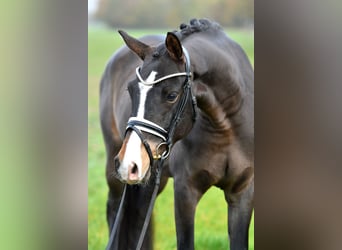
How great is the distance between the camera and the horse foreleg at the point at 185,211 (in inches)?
111

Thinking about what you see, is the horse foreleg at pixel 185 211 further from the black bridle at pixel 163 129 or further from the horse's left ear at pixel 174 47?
the horse's left ear at pixel 174 47

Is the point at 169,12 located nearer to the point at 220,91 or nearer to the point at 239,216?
the point at 220,91

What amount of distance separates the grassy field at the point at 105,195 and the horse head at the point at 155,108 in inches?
20.3

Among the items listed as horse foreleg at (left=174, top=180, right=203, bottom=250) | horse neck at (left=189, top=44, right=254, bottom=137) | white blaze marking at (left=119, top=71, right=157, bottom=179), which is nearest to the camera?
white blaze marking at (left=119, top=71, right=157, bottom=179)

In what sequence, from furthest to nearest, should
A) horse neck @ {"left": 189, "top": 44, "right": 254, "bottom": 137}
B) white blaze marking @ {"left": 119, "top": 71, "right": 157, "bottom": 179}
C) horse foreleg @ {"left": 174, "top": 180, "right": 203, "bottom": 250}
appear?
horse foreleg @ {"left": 174, "top": 180, "right": 203, "bottom": 250} → horse neck @ {"left": 189, "top": 44, "right": 254, "bottom": 137} → white blaze marking @ {"left": 119, "top": 71, "right": 157, "bottom": 179}

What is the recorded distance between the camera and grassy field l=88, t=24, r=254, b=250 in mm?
2926

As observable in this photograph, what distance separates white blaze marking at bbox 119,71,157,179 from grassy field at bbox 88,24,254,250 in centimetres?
60

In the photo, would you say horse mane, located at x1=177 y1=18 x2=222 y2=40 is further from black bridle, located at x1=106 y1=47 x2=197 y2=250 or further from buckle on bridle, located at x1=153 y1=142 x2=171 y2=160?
buckle on bridle, located at x1=153 y1=142 x2=171 y2=160

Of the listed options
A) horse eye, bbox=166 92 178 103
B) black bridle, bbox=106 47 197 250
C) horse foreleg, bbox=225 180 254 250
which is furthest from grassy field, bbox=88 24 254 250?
horse eye, bbox=166 92 178 103

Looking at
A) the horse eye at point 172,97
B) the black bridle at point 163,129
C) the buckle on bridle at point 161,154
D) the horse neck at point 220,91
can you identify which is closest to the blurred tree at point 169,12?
the horse neck at point 220,91
